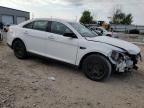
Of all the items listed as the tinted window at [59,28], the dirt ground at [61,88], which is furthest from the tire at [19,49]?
the tinted window at [59,28]

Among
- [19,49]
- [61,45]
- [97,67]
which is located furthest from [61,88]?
[19,49]

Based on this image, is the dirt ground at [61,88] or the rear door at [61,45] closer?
the dirt ground at [61,88]

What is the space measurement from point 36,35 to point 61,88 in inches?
94.4

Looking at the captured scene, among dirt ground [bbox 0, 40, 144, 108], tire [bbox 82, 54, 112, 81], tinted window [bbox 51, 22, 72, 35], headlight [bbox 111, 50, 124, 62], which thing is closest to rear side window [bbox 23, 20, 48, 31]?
tinted window [bbox 51, 22, 72, 35]

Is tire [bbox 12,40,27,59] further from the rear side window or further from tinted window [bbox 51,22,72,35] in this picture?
tinted window [bbox 51,22,72,35]

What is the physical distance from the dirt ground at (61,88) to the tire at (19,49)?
432 mm

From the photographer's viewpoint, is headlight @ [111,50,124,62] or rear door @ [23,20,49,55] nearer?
headlight @ [111,50,124,62]

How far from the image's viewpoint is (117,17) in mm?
71250

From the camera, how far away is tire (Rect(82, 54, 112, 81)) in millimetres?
5020

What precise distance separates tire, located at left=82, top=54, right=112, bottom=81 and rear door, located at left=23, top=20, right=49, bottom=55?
1.64m

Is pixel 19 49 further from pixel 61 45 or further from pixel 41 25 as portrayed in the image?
pixel 61 45

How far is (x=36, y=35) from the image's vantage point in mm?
6285

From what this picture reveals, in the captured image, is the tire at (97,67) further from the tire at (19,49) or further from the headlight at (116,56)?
the tire at (19,49)

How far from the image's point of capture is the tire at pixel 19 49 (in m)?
6.70
